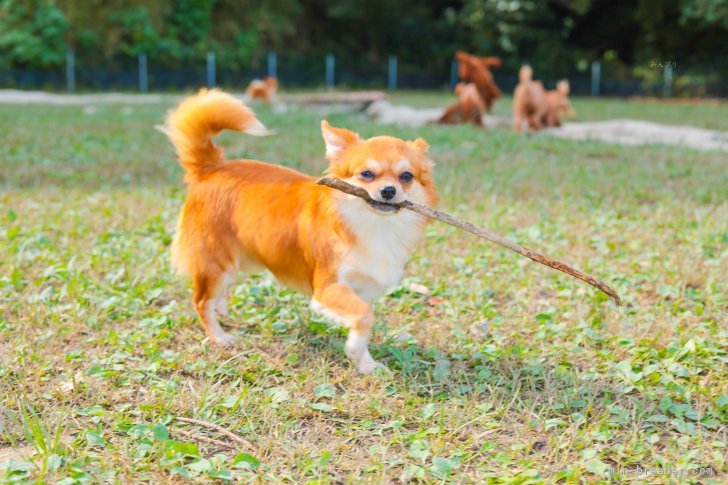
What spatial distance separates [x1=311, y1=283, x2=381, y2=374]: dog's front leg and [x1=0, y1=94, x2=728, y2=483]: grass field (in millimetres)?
82

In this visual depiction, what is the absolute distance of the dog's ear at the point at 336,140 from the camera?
330 cm

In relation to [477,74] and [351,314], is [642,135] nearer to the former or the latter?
[477,74]

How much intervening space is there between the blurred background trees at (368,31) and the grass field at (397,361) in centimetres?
2101

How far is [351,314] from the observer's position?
122 inches

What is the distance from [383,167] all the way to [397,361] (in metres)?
0.84

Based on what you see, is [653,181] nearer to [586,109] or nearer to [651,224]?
[651,224]

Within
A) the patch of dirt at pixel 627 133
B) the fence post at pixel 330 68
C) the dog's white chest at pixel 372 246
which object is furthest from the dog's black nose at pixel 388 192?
the fence post at pixel 330 68

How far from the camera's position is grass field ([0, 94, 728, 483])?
2500 mm

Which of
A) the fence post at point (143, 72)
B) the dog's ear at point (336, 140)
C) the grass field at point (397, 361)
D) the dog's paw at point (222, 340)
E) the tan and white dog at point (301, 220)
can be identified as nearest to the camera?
the grass field at point (397, 361)

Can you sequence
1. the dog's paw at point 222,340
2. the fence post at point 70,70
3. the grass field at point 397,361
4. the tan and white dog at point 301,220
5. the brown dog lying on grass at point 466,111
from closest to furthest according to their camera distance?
the grass field at point 397,361 < the tan and white dog at point 301,220 < the dog's paw at point 222,340 < the brown dog lying on grass at point 466,111 < the fence post at point 70,70

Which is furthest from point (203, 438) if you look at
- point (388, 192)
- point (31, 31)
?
point (31, 31)

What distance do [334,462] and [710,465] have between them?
3.95 feet

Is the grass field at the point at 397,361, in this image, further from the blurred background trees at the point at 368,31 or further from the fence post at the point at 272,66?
the fence post at the point at 272,66

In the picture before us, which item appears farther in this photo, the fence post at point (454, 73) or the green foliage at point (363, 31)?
the fence post at point (454, 73)
